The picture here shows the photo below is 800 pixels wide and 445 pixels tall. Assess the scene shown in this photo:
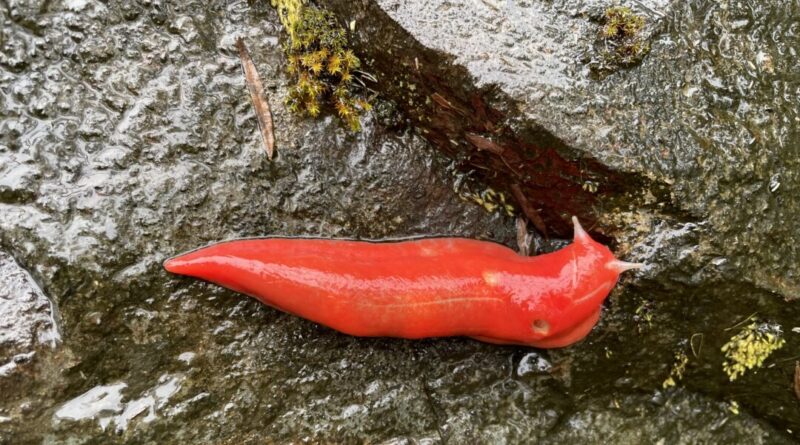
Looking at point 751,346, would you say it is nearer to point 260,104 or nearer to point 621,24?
point 621,24

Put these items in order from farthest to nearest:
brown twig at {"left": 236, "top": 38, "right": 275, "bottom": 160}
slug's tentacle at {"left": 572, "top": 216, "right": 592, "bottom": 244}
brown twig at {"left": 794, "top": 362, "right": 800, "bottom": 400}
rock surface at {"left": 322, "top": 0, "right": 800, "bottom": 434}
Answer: brown twig at {"left": 794, "top": 362, "right": 800, "bottom": 400} < brown twig at {"left": 236, "top": 38, "right": 275, "bottom": 160} < slug's tentacle at {"left": 572, "top": 216, "right": 592, "bottom": 244} < rock surface at {"left": 322, "top": 0, "right": 800, "bottom": 434}

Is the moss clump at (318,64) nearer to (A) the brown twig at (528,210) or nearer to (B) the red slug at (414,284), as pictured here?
(B) the red slug at (414,284)

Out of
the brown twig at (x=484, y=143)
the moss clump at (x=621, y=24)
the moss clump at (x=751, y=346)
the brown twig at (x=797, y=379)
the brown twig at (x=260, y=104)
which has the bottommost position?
the brown twig at (x=797, y=379)

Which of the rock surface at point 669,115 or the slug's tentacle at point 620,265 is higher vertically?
the rock surface at point 669,115

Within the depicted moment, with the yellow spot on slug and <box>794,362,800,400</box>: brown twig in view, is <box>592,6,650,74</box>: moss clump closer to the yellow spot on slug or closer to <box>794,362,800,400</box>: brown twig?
the yellow spot on slug

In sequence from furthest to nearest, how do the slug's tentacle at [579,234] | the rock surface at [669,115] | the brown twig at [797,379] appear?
1. the brown twig at [797,379]
2. the slug's tentacle at [579,234]
3. the rock surface at [669,115]

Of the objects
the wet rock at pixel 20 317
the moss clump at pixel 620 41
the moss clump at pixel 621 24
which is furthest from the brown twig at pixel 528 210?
the wet rock at pixel 20 317

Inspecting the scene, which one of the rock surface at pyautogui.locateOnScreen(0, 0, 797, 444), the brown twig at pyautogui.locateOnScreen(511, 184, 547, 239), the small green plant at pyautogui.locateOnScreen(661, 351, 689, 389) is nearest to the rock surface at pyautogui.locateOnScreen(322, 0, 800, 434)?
the rock surface at pyautogui.locateOnScreen(0, 0, 797, 444)

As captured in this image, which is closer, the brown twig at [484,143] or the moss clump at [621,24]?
the moss clump at [621,24]
